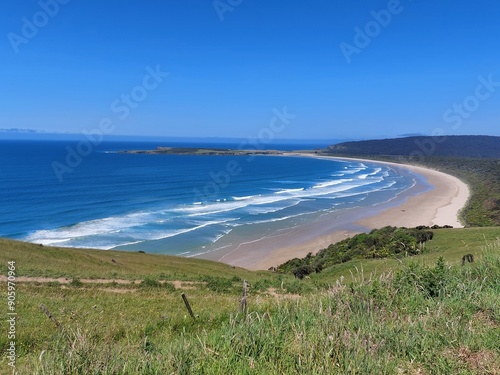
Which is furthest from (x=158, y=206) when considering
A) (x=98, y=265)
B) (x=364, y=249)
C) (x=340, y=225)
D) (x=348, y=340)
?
(x=348, y=340)

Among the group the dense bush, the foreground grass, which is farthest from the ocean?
the foreground grass

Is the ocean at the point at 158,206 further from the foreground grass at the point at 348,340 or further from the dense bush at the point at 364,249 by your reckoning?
the foreground grass at the point at 348,340

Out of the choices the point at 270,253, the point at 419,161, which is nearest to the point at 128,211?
the point at 270,253

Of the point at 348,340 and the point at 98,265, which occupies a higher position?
the point at 348,340

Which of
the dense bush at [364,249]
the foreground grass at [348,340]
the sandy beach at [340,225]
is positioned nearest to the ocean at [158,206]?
the sandy beach at [340,225]

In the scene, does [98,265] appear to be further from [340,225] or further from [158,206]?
[158,206]

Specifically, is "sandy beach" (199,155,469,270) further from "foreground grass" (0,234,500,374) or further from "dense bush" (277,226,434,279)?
"foreground grass" (0,234,500,374)

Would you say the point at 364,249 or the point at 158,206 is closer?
the point at 364,249

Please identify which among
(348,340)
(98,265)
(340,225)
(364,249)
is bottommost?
(340,225)

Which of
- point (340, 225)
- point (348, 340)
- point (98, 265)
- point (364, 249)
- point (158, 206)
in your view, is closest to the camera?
point (348, 340)
